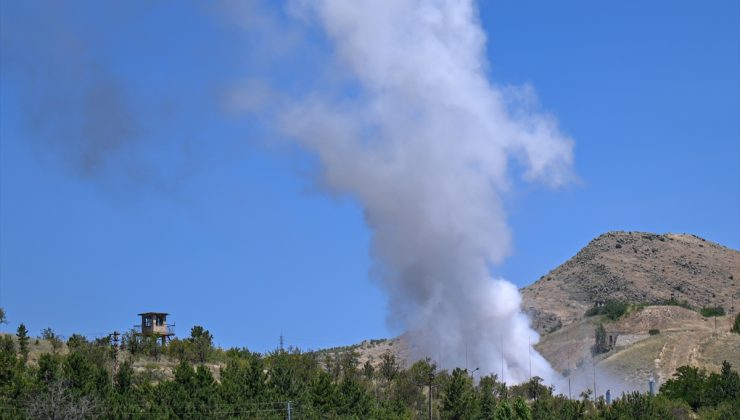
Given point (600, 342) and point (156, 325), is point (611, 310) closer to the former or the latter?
point (600, 342)

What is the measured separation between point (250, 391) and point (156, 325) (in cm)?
4294

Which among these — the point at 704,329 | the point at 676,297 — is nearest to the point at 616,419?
the point at 704,329

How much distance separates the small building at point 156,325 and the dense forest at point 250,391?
3789mm

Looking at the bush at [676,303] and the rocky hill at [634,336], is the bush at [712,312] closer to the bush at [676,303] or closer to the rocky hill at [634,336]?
the rocky hill at [634,336]

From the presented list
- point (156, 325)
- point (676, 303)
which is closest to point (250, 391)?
point (156, 325)

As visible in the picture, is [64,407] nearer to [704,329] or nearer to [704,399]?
[704,399]

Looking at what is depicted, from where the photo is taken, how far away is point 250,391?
3337 inches

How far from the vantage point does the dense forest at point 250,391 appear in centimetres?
7531

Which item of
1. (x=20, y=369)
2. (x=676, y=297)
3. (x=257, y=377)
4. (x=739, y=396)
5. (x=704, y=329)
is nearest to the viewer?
(x=20, y=369)

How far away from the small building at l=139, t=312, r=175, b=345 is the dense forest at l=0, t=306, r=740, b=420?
12.4 feet

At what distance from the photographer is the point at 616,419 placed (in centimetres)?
9112

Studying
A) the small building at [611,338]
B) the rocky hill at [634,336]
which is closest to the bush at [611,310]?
the rocky hill at [634,336]

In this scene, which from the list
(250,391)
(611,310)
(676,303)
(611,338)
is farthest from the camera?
(676,303)

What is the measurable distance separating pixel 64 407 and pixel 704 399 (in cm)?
6856
